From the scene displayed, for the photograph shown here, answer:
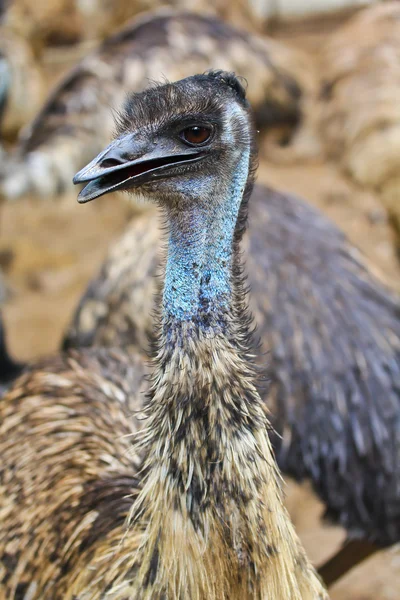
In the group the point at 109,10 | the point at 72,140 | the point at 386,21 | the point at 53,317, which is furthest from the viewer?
the point at 109,10

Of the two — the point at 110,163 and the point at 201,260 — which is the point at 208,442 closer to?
Answer: the point at 201,260

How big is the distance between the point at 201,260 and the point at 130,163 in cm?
21

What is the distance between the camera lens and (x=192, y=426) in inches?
56.7

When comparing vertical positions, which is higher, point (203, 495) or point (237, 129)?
point (237, 129)

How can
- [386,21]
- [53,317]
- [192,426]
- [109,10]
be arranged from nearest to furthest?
[192,426] < [53,317] < [386,21] < [109,10]

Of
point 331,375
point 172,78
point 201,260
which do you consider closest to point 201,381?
point 201,260

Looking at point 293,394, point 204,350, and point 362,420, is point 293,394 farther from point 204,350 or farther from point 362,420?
point 204,350

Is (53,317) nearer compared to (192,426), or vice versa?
(192,426)

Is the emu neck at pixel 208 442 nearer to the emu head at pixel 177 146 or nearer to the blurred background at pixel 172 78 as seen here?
the emu head at pixel 177 146

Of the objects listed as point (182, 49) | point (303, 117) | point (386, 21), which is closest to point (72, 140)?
point (182, 49)

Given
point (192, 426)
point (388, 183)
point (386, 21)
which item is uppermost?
point (386, 21)

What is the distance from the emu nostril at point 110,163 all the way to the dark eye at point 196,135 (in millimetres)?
129

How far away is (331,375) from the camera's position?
2887 millimetres

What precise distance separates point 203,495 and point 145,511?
0.15 metres
